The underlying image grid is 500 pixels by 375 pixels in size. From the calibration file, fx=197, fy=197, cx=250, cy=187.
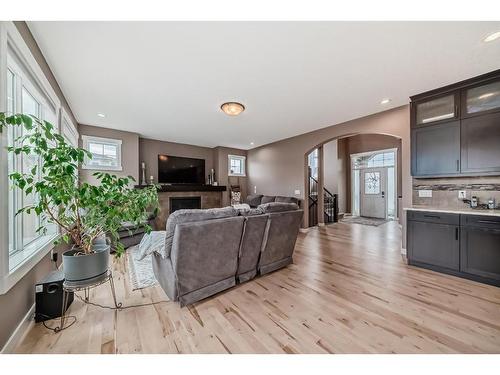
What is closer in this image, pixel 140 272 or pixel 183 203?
A: pixel 140 272

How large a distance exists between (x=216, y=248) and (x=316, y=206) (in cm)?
465

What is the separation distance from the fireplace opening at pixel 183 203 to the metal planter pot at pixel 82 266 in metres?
4.09

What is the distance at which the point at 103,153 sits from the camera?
15.0 ft

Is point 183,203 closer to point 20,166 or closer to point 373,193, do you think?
point 20,166

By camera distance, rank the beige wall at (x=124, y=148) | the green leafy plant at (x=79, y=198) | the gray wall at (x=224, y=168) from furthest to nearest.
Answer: the gray wall at (x=224, y=168)
the beige wall at (x=124, y=148)
the green leafy plant at (x=79, y=198)

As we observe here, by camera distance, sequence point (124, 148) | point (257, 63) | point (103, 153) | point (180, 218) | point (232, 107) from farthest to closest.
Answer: point (124, 148)
point (103, 153)
point (232, 107)
point (257, 63)
point (180, 218)

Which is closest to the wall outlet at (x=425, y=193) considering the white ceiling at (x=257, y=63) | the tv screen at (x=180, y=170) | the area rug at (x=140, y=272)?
the white ceiling at (x=257, y=63)

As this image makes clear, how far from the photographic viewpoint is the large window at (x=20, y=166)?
1.67 metres

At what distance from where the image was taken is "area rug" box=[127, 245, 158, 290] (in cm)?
243

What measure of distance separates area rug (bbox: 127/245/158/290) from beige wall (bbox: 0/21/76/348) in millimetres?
866

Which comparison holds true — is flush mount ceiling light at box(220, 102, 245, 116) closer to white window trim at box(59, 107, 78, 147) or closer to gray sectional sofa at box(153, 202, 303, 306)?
gray sectional sofa at box(153, 202, 303, 306)

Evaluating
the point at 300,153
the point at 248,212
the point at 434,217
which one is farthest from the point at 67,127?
the point at 434,217

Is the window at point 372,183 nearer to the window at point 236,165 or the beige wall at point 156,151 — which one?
the window at point 236,165

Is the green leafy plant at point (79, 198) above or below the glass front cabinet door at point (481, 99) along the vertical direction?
below
